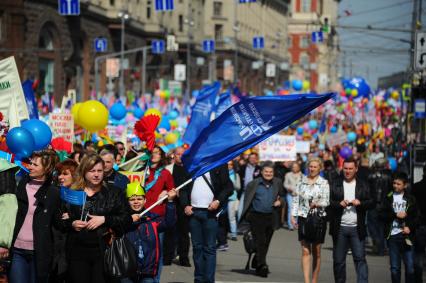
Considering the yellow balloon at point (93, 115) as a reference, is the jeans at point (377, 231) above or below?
below

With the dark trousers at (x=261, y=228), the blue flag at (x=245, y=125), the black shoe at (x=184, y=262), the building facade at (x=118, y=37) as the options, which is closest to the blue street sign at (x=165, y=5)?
the building facade at (x=118, y=37)

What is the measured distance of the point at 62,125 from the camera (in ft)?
57.7

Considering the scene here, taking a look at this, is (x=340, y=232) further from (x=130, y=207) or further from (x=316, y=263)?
(x=130, y=207)

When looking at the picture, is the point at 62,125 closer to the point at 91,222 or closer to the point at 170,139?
the point at 170,139

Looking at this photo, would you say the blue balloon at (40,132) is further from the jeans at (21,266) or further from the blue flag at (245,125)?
the jeans at (21,266)

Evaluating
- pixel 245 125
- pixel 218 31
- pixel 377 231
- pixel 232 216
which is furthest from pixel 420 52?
pixel 218 31

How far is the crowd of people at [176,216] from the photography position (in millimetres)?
8789

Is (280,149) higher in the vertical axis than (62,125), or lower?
lower

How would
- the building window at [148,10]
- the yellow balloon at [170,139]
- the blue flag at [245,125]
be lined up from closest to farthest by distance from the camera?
the blue flag at [245,125] → the yellow balloon at [170,139] → the building window at [148,10]

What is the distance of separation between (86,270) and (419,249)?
478 centimetres

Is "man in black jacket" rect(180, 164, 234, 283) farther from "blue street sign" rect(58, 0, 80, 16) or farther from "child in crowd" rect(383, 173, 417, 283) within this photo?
"blue street sign" rect(58, 0, 80, 16)

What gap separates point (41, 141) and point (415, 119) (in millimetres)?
19492

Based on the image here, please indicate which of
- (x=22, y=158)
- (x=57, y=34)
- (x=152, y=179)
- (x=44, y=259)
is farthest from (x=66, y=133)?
(x=57, y=34)

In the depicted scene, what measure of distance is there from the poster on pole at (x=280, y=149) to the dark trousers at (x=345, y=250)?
39.7ft
